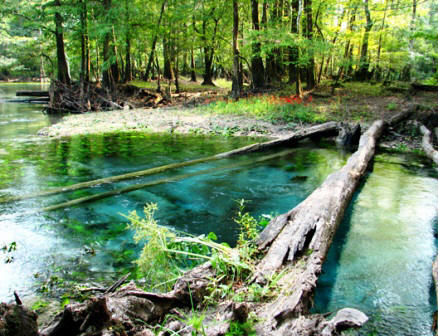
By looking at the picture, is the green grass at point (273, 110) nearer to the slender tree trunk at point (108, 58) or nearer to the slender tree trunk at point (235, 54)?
the slender tree trunk at point (235, 54)

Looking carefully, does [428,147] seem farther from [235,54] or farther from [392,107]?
[235,54]

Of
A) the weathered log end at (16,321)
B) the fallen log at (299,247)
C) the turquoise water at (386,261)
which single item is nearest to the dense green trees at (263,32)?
the turquoise water at (386,261)

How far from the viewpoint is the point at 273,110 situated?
1664 centimetres

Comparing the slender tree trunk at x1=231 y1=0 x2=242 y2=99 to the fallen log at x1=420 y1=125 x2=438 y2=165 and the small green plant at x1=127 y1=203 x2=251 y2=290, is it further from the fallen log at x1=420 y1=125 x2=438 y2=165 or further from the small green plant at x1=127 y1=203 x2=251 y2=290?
the small green plant at x1=127 y1=203 x2=251 y2=290

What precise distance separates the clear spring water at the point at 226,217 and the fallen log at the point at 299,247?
556 mm

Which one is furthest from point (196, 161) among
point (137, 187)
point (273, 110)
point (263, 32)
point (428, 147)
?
point (263, 32)

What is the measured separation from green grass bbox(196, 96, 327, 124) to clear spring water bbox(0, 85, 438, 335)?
3740 millimetres

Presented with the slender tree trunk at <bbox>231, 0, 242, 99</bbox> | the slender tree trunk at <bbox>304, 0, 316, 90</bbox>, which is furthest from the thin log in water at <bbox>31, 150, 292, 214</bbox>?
the slender tree trunk at <bbox>304, 0, 316, 90</bbox>

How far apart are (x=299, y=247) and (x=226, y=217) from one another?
2.63m

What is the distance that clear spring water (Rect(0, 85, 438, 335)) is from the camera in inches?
150

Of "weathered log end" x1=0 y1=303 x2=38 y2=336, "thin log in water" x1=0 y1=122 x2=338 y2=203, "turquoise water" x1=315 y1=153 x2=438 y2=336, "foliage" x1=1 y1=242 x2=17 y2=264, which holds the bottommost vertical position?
"turquoise water" x1=315 y1=153 x2=438 y2=336

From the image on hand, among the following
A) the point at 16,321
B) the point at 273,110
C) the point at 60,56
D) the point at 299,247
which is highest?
the point at 60,56

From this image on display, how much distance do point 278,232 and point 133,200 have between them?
12.4 feet

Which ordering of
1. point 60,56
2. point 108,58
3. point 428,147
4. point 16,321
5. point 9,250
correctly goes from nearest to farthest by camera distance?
1. point 16,321
2. point 9,250
3. point 428,147
4. point 108,58
5. point 60,56
